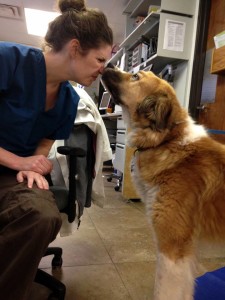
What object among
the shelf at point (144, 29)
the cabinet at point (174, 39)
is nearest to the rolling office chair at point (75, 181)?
the cabinet at point (174, 39)

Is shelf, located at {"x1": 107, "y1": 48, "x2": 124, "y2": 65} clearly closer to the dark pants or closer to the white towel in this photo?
the white towel

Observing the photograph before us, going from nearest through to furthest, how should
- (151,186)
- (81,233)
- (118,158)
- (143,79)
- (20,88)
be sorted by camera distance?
(20,88), (151,186), (143,79), (81,233), (118,158)

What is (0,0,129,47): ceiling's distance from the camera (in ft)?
14.1

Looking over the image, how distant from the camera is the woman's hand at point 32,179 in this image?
91cm

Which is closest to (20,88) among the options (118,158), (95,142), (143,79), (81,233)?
(95,142)

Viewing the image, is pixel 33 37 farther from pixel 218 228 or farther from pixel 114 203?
pixel 218 228

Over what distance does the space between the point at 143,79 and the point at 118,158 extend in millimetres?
2069

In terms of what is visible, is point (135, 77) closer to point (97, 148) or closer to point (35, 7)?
point (97, 148)

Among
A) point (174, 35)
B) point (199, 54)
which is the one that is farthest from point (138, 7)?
point (199, 54)

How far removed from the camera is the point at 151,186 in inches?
45.0

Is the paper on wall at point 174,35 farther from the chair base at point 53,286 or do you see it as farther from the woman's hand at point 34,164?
the chair base at point 53,286

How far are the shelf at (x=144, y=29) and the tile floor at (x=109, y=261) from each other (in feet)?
6.65

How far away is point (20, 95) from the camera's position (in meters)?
1.04

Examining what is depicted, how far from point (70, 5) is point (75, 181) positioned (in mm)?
743
